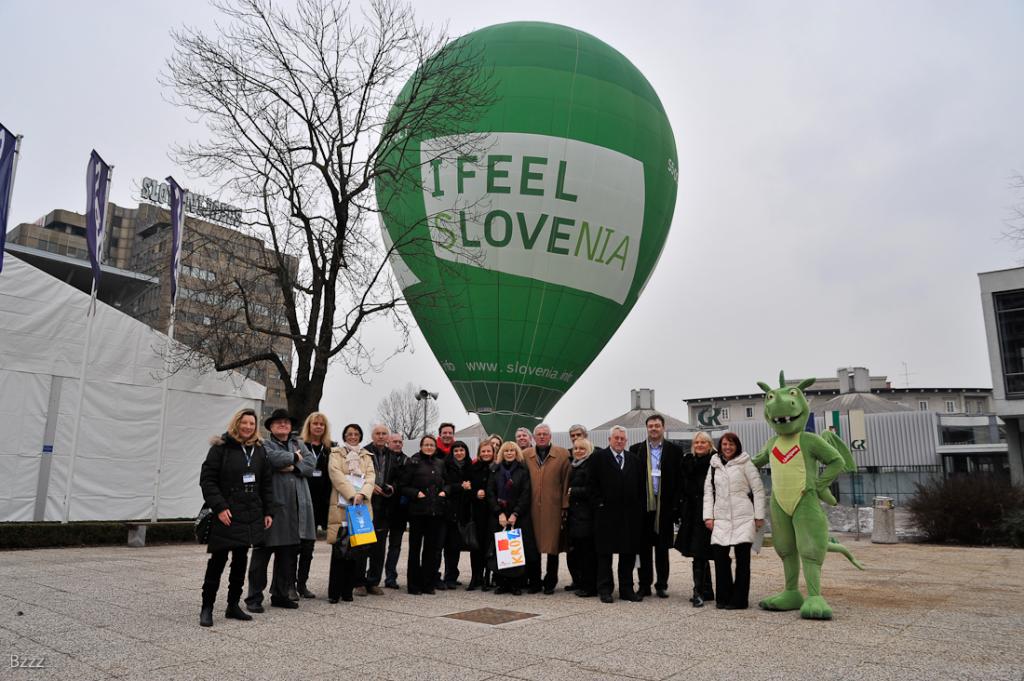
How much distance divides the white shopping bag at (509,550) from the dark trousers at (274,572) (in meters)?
2.15

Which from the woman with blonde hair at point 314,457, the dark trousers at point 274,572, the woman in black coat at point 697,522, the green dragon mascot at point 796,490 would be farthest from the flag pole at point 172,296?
the green dragon mascot at point 796,490

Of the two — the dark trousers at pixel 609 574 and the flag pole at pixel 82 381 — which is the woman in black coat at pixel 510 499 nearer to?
the dark trousers at pixel 609 574

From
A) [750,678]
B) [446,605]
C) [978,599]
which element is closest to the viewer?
[750,678]

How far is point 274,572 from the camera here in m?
7.07

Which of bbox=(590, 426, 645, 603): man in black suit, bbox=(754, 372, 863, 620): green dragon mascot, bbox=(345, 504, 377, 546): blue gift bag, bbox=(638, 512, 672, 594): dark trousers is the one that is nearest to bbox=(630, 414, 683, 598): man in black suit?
bbox=(638, 512, 672, 594): dark trousers

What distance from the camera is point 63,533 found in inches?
538

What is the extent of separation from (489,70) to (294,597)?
57.7ft

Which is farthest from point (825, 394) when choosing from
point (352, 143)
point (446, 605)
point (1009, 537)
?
point (446, 605)

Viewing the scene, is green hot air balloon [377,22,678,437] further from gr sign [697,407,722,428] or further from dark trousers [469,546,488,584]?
gr sign [697,407,722,428]

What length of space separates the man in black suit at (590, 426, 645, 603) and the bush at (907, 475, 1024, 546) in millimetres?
12599

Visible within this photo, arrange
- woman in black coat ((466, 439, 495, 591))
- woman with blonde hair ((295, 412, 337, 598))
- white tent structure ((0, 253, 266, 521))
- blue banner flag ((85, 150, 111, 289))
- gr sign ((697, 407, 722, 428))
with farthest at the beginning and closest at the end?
gr sign ((697, 407, 722, 428)), blue banner flag ((85, 150, 111, 289)), white tent structure ((0, 253, 266, 521)), woman in black coat ((466, 439, 495, 591)), woman with blonde hair ((295, 412, 337, 598))

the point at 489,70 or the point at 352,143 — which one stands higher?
the point at 489,70

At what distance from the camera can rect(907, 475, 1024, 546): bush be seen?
53.4ft

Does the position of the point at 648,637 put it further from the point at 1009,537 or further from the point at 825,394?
the point at 825,394
